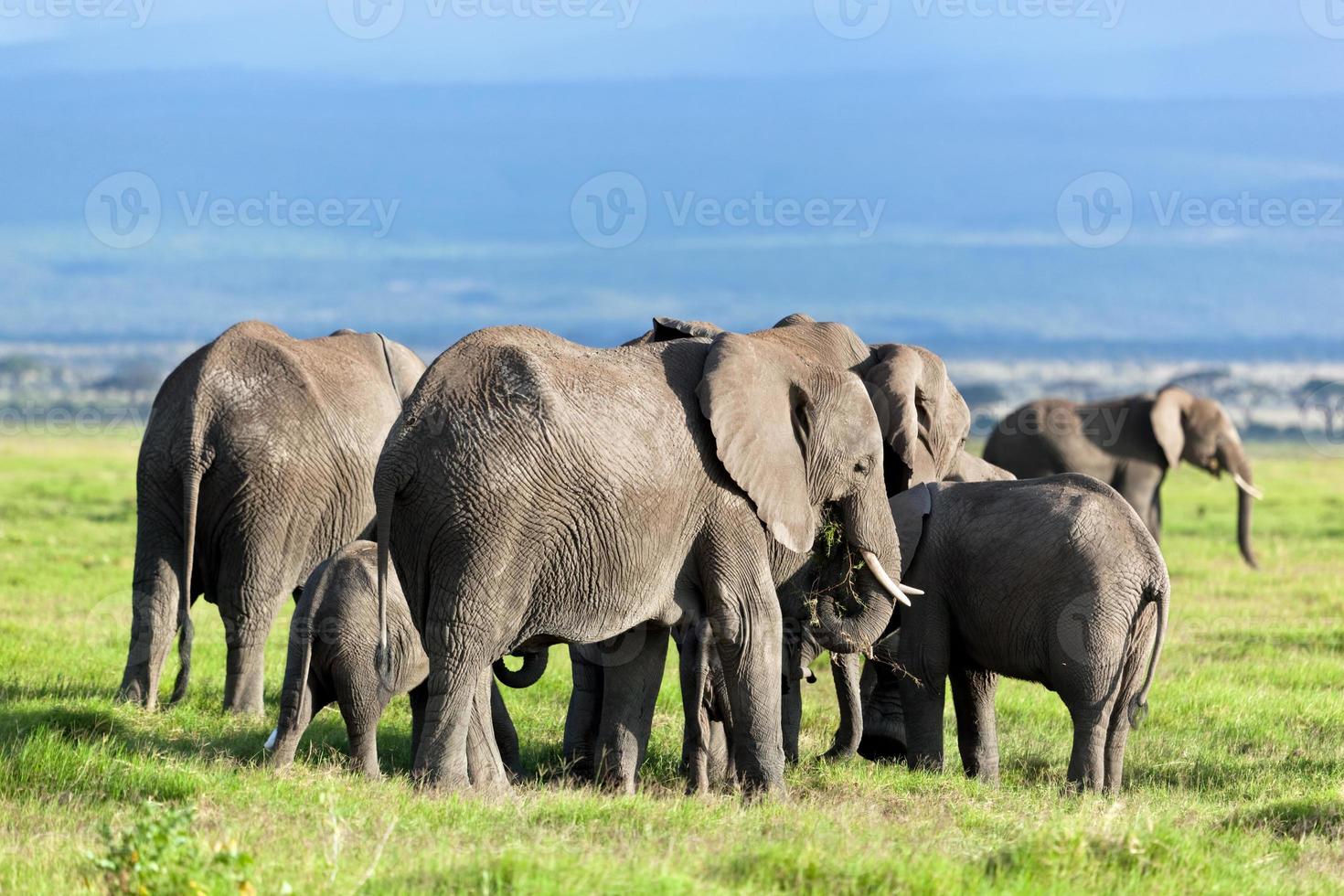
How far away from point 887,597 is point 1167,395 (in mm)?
16458

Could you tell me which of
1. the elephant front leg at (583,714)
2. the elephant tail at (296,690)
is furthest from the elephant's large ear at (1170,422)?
the elephant tail at (296,690)

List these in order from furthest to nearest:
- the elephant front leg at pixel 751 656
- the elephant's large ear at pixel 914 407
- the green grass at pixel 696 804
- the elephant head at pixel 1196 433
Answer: the elephant head at pixel 1196 433 → the elephant's large ear at pixel 914 407 → the elephant front leg at pixel 751 656 → the green grass at pixel 696 804

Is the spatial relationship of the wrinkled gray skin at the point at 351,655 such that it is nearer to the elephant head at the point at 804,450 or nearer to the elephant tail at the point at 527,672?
the elephant tail at the point at 527,672

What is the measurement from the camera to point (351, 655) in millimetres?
8445

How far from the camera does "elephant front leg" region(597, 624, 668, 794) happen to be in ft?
28.1

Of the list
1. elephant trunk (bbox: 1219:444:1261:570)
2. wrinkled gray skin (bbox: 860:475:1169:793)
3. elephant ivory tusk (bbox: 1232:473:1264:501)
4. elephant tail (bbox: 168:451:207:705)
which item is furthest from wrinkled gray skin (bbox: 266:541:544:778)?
elephant ivory tusk (bbox: 1232:473:1264:501)

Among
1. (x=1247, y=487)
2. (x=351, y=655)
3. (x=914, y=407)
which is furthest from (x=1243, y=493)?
(x=351, y=655)

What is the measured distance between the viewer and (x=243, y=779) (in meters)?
7.62

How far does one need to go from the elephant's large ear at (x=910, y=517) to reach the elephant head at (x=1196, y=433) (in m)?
15.1

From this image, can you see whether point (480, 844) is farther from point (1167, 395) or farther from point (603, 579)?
point (1167, 395)

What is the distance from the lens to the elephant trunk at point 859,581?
858 centimetres

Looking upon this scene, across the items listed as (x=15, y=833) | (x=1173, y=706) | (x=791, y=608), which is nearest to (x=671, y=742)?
(x=791, y=608)

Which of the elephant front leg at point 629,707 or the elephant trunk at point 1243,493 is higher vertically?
the elephant trunk at point 1243,493

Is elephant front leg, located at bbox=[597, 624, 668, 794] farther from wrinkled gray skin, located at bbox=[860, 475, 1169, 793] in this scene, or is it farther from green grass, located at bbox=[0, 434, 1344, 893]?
wrinkled gray skin, located at bbox=[860, 475, 1169, 793]
